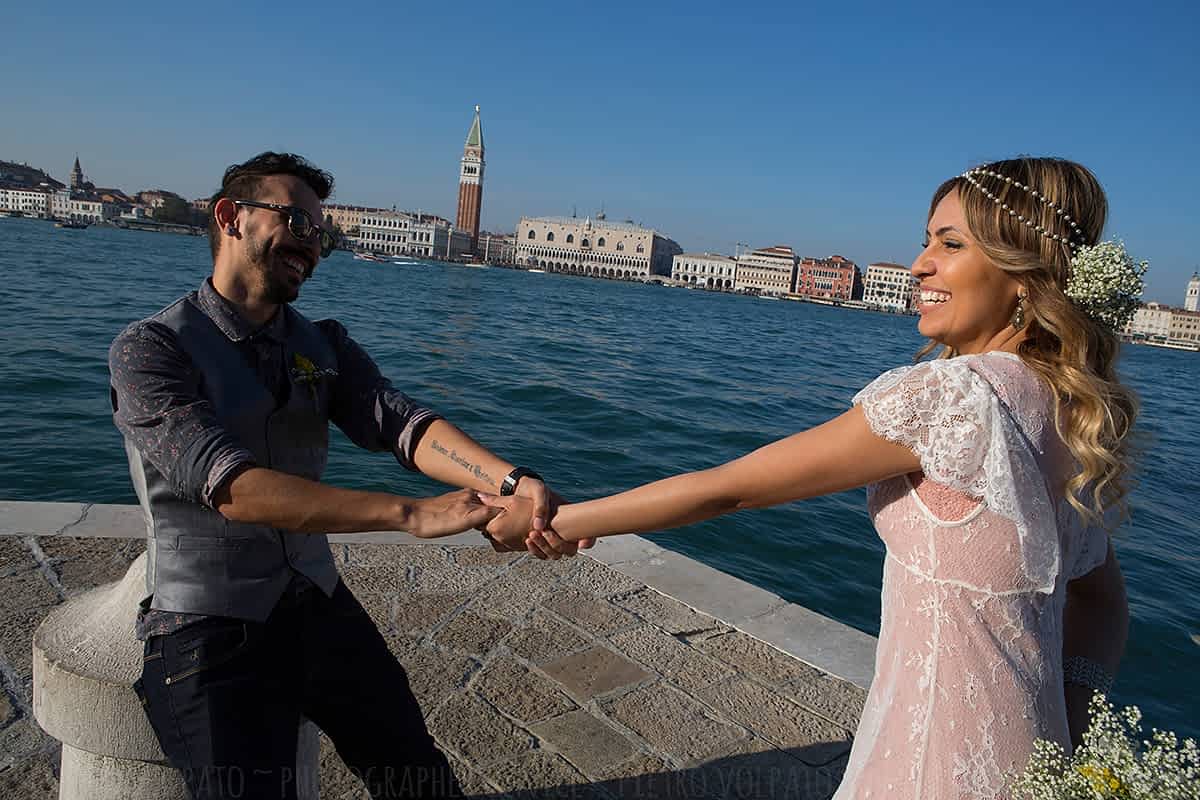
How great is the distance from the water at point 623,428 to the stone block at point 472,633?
2.12m

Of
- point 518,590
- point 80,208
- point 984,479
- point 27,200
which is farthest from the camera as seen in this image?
point 80,208

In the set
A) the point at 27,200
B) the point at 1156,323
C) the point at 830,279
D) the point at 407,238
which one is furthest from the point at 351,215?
the point at 1156,323

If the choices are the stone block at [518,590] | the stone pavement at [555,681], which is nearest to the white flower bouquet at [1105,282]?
the stone pavement at [555,681]

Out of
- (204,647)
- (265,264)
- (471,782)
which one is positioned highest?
(265,264)

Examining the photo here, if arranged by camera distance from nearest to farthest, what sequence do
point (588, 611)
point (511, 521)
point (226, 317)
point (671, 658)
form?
point (226, 317) < point (511, 521) < point (671, 658) < point (588, 611)

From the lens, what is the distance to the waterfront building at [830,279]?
358 feet

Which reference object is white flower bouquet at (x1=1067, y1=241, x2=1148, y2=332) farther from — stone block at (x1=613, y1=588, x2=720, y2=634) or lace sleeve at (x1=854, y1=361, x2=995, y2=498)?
stone block at (x1=613, y1=588, x2=720, y2=634)

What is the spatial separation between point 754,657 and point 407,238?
4651 inches

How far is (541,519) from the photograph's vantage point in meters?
2.11

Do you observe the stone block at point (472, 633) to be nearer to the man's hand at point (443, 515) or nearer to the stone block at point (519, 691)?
the stone block at point (519, 691)

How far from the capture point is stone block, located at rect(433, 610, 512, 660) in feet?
9.42

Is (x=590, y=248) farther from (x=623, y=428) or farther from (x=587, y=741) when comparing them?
(x=587, y=741)

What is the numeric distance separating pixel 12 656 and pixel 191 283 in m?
30.4

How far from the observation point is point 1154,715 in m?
4.85
